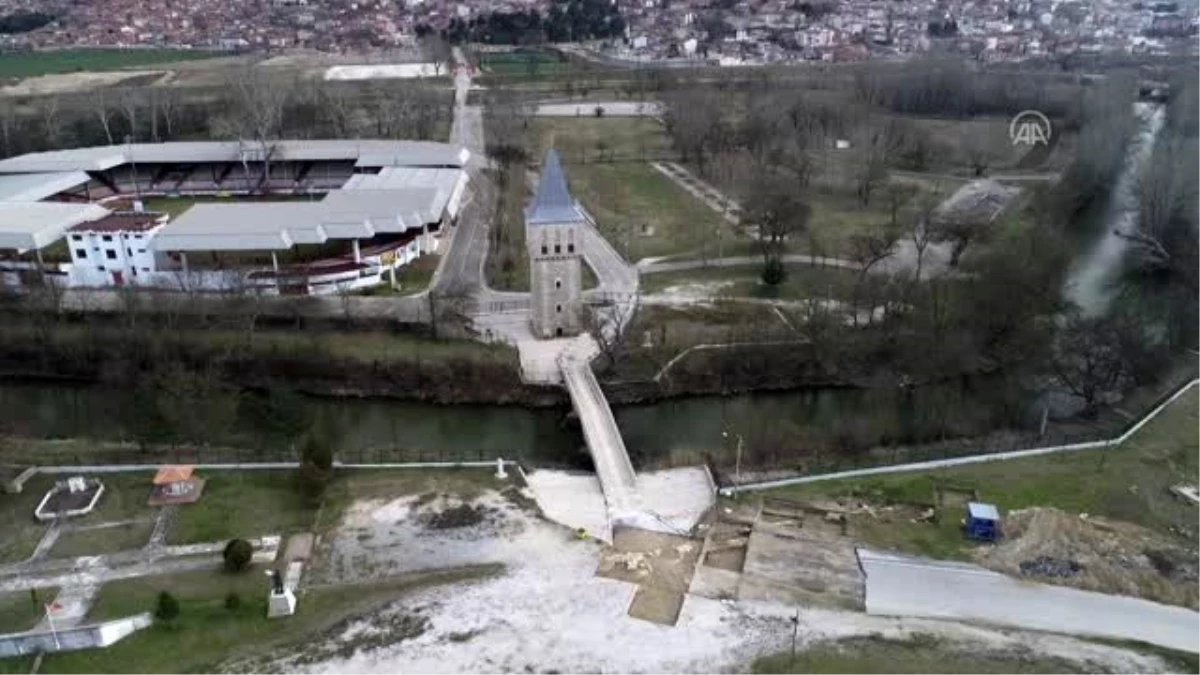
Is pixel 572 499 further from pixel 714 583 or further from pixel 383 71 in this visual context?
pixel 383 71

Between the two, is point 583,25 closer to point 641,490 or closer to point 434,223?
point 434,223

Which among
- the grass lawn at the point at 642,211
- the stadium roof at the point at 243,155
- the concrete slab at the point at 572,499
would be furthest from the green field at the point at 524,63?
the concrete slab at the point at 572,499

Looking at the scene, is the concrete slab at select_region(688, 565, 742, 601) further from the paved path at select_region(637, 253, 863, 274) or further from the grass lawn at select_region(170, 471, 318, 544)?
the paved path at select_region(637, 253, 863, 274)

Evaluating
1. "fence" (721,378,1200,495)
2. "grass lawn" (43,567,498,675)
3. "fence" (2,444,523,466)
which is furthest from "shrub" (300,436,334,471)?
"fence" (721,378,1200,495)

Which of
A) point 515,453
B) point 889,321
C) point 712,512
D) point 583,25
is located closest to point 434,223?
point 515,453

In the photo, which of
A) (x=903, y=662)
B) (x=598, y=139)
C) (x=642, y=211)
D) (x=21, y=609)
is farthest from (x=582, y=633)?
(x=598, y=139)
